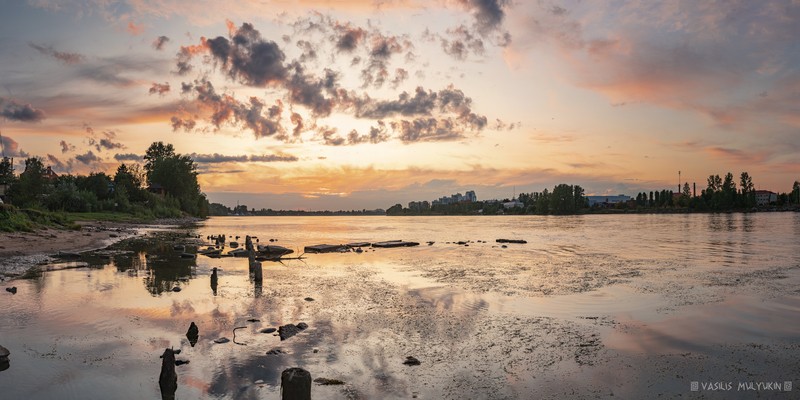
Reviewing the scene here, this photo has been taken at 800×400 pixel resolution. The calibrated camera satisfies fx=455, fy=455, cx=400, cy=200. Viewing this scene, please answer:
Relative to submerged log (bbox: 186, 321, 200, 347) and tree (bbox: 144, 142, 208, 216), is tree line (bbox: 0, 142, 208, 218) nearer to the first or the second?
tree (bbox: 144, 142, 208, 216)

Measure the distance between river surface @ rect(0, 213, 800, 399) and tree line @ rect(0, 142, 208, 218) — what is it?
53.3m

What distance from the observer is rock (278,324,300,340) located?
44.0 feet

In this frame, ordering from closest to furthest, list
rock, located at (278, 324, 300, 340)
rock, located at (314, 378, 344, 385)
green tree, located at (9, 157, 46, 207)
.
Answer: rock, located at (314, 378, 344, 385) → rock, located at (278, 324, 300, 340) → green tree, located at (9, 157, 46, 207)

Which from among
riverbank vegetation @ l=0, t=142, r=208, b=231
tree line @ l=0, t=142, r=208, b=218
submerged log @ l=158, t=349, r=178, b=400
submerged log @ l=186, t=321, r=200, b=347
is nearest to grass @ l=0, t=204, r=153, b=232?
riverbank vegetation @ l=0, t=142, r=208, b=231

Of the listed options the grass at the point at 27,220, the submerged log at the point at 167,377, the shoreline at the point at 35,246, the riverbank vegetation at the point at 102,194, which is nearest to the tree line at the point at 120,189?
the riverbank vegetation at the point at 102,194

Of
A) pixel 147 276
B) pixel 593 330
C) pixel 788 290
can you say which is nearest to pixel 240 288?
pixel 147 276

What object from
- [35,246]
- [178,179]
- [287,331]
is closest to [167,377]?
[287,331]

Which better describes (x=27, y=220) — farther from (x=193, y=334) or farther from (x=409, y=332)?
(x=409, y=332)

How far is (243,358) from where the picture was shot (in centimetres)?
1147

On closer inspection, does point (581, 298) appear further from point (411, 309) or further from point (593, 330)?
point (411, 309)

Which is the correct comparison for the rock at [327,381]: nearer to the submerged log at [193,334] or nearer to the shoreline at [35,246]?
the submerged log at [193,334]

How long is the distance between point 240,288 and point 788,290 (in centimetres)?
2601

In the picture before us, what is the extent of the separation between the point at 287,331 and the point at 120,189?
355 feet

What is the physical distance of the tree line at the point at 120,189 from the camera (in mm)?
69750
